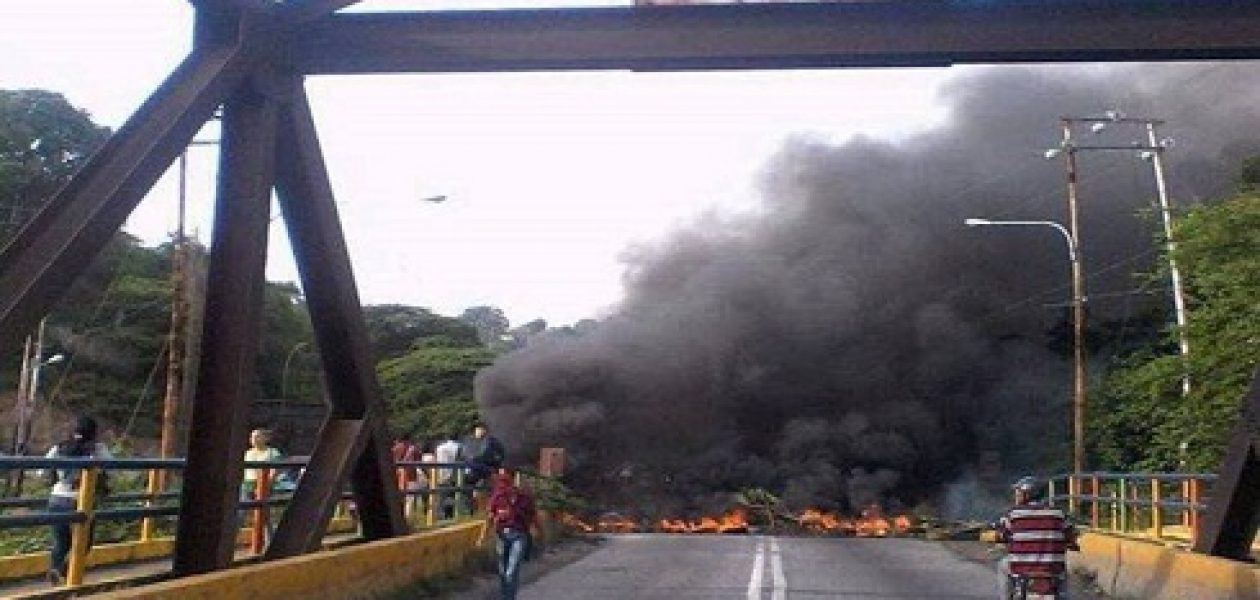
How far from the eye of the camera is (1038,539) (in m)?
9.63

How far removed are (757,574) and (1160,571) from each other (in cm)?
529

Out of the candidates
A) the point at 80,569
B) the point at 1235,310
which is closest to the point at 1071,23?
the point at 80,569

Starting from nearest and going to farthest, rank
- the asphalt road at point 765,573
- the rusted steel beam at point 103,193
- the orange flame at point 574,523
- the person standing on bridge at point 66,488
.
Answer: the rusted steel beam at point 103,193 → the person standing on bridge at point 66,488 → the asphalt road at point 765,573 → the orange flame at point 574,523

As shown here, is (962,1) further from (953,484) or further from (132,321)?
(132,321)

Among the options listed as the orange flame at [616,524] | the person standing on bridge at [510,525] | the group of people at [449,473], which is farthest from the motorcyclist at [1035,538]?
the orange flame at [616,524]

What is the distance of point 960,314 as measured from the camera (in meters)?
41.8

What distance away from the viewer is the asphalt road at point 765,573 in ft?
46.2

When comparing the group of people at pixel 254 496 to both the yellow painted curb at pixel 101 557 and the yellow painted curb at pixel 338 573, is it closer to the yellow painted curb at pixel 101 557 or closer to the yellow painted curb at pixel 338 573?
the yellow painted curb at pixel 101 557

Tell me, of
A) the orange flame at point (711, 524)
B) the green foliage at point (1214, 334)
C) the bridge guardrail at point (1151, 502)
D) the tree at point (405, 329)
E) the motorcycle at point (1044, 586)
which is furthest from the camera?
the tree at point (405, 329)

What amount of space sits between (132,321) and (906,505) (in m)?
34.7

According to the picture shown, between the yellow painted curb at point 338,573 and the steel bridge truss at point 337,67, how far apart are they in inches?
11.4

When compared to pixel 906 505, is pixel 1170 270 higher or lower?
higher

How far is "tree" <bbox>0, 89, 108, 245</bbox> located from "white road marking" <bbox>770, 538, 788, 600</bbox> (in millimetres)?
39986

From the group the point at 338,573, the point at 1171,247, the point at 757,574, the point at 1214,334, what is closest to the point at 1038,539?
the point at 338,573
